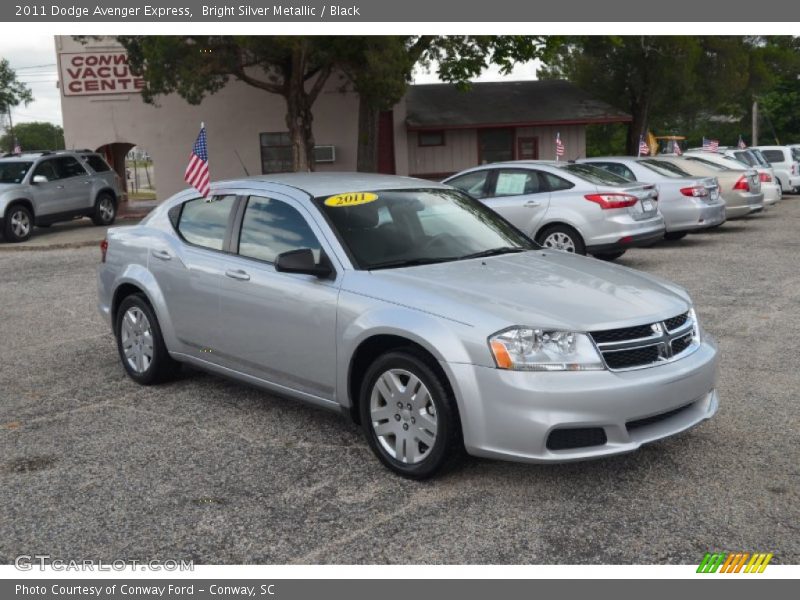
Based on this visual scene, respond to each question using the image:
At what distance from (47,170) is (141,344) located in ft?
52.9

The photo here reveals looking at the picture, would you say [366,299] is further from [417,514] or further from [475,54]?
[475,54]

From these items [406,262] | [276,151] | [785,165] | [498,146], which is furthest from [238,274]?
[498,146]

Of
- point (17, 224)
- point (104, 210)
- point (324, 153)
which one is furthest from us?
point (324, 153)

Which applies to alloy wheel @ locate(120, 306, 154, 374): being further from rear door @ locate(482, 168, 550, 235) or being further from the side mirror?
rear door @ locate(482, 168, 550, 235)

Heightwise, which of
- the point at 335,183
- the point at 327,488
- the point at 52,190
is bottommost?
the point at 327,488

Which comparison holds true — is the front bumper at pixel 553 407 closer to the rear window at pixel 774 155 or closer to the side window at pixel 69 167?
the side window at pixel 69 167

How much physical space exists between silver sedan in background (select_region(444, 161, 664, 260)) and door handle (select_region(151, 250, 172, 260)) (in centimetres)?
652

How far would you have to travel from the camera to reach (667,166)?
1641 centimetres

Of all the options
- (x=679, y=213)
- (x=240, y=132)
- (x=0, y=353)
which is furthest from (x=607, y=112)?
(x=0, y=353)

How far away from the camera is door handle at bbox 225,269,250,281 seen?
231 inches

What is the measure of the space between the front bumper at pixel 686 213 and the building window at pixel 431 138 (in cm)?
1876

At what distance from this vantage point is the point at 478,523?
437cm

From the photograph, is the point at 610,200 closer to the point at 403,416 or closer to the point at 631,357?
the point at 631,357

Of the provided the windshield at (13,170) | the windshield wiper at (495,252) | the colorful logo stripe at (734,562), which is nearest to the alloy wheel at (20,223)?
the windshield at (13,170)
